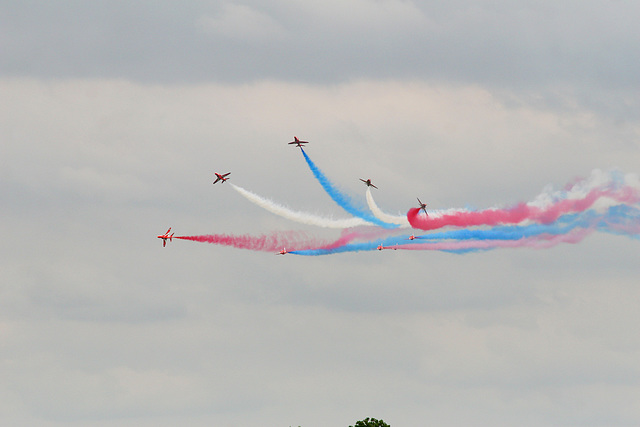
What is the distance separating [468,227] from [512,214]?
20.9ft

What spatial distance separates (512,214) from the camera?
192750 millimetres

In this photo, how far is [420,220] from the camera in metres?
200

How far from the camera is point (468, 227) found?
19575 cm

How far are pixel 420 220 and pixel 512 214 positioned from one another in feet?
44.0

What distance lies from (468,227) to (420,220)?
288 inches
